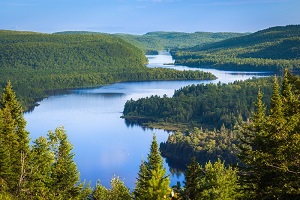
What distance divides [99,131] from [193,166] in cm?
7840

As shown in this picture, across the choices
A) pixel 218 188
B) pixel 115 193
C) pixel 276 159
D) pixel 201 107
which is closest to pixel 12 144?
pixel 115 193

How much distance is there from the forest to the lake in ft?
88.3

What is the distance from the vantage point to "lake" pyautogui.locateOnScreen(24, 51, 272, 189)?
78.6 m

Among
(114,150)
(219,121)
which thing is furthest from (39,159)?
(219,121)

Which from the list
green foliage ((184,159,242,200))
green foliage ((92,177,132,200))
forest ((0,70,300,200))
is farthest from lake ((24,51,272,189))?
green foliage ((184,159,242,200))

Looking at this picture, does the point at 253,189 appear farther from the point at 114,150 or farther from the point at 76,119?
the point at 76,119

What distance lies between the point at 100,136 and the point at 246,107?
120ft

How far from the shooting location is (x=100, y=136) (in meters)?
104

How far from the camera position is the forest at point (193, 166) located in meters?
→ 20.4

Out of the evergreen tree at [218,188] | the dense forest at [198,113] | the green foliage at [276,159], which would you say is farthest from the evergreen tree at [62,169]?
the dense forest at [198,113]

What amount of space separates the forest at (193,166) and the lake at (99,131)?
2693cm

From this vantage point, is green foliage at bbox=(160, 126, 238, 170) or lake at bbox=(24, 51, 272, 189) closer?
lake at bbox=(24, 51, 272, 189)

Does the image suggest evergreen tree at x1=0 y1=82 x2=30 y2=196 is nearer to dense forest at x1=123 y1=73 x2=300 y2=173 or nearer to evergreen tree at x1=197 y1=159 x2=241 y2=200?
evergreen tree at x1=197 y1=159 x2=241 y2=200

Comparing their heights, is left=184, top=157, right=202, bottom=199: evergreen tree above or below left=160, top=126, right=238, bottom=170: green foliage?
above
